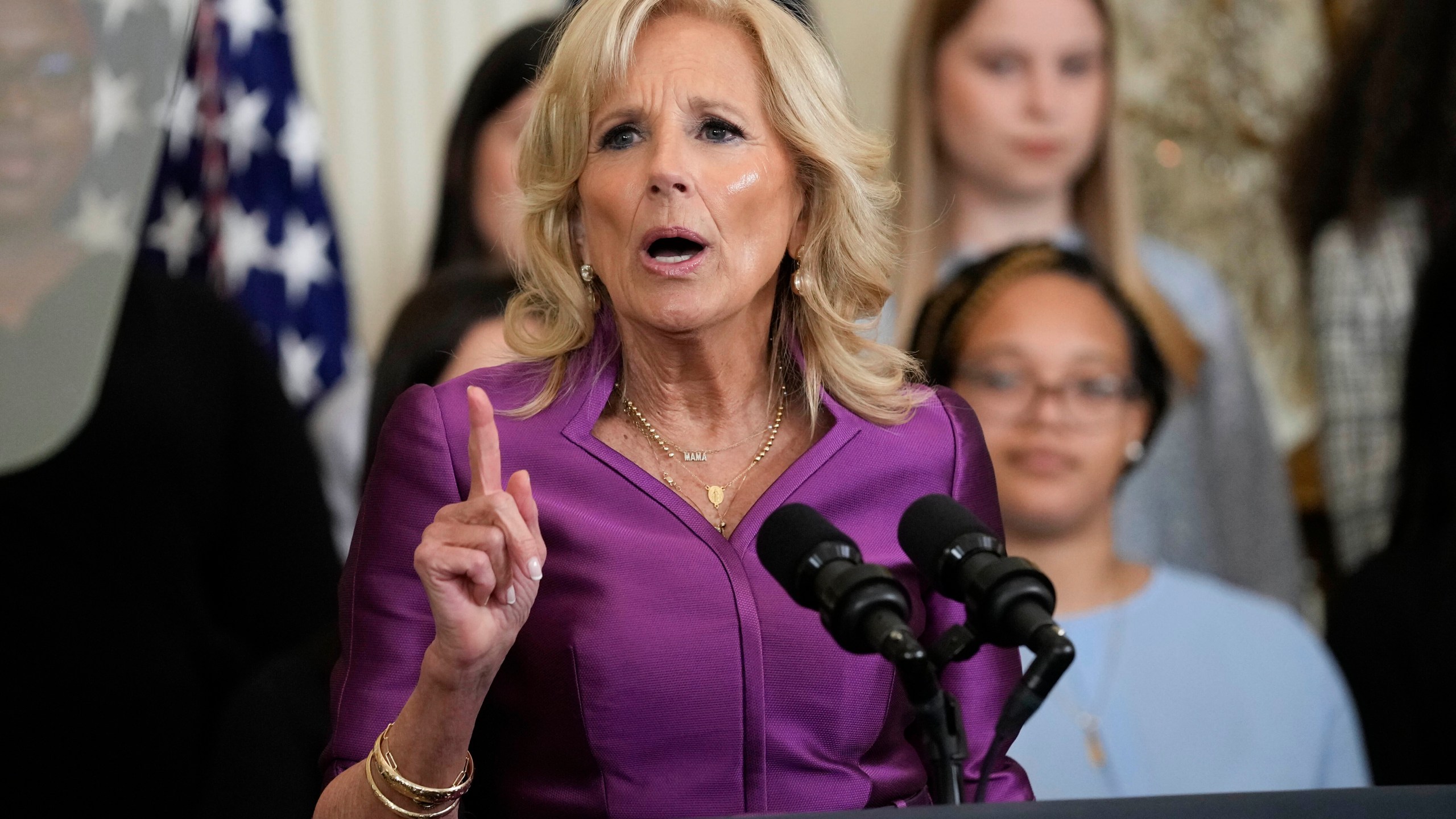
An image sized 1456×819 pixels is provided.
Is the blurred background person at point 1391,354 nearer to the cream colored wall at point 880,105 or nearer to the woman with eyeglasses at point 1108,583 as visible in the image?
the woman with eyeglasses at point 1108,583

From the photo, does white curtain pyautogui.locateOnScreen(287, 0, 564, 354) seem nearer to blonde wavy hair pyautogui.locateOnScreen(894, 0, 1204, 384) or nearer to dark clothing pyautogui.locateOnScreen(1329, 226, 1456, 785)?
blonde wavy hair pyautogui.locateOnScreen(894, 0, 1204, 384)

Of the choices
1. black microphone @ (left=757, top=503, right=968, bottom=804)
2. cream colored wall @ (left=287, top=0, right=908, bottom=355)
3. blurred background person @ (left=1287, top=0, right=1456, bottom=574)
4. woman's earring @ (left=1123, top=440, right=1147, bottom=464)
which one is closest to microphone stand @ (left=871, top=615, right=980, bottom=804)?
black microphone @ (left=757, top=503, right=968, bottom=804)

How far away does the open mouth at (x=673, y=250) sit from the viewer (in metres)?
1.44

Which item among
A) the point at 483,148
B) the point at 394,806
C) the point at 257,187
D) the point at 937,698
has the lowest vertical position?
the point at 257,187

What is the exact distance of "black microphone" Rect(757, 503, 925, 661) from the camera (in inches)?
48.3

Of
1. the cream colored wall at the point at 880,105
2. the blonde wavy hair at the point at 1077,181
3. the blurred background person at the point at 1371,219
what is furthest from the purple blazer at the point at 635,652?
the cream colored wall at the point at 880,105

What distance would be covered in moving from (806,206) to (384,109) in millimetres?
2935

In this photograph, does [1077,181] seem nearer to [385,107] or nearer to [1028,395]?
[1028,395]

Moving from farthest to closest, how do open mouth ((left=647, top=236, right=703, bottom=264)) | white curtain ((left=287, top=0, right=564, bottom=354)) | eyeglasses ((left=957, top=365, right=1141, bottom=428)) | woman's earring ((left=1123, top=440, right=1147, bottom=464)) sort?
white curtain ((left=287, top=0, right=564, bottom=354)) < woman's earring ((left=1123, top=440, right=1147, bottom=464)) < eyeglasses ((left=957, top=365, right=1141, bottom=428)) < open mouth ((left=647, top=236, right=703, bottom=264))

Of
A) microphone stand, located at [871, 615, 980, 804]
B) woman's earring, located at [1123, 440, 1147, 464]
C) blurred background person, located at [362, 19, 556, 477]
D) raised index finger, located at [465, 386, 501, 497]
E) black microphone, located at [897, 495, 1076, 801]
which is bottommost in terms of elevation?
woman's earring, located at [1123, 440, 1147, 464]

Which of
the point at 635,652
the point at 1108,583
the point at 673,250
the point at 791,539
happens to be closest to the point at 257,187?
the point at 1108,583

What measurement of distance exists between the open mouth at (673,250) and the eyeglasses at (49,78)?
1.28 m

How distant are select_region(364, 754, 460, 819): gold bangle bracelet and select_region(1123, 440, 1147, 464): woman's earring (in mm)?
1603

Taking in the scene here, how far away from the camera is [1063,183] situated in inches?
133
